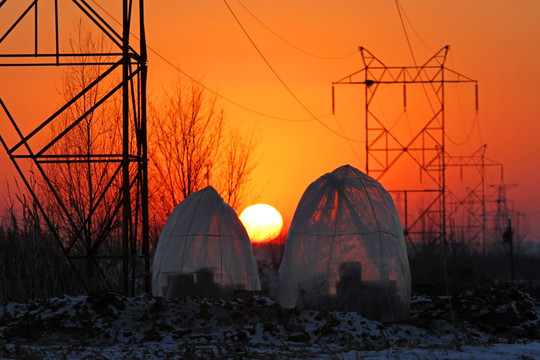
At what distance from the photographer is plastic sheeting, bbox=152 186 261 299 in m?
17.4

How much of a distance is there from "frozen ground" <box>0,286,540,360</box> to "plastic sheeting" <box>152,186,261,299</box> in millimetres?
2198

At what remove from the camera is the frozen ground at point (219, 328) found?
11.5m

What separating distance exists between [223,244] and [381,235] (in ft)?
12.0

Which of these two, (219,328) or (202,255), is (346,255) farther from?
(202,255)

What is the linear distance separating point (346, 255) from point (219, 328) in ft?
9.82

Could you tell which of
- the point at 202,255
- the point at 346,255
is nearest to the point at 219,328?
the point at 346,255

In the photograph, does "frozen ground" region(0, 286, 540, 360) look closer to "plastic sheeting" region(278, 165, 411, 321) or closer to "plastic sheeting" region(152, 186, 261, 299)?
"plastic sheeting" region(278, 165, 411, 321)

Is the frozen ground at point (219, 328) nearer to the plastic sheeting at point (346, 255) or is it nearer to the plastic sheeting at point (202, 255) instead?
the plastic sheeting at point (346, 255)

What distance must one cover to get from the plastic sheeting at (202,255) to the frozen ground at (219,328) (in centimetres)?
220

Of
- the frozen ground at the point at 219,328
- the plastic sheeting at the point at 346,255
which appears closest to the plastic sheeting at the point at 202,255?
the plastic sheeting at the point at 346,255

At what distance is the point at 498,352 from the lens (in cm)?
941

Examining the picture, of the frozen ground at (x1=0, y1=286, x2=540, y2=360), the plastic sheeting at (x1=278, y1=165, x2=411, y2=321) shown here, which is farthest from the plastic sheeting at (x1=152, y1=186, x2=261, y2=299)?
the frozen ground at (x1=0, y1=286, x2=540, y2=360)

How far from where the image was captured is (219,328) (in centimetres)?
1325

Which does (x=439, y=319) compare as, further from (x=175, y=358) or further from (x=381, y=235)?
(x=175, y=358)
